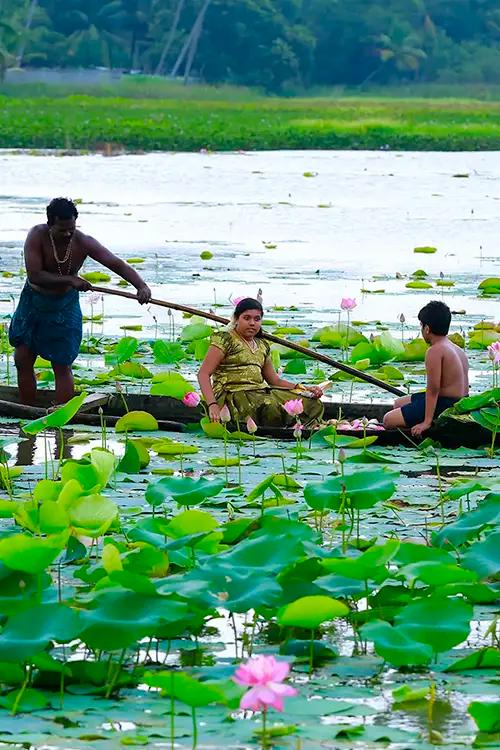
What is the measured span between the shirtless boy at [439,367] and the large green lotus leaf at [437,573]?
9.85 feet

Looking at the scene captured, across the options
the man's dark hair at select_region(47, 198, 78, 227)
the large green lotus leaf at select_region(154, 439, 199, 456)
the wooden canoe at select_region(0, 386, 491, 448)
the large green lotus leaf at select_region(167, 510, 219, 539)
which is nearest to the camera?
the large green lotus leaf at select_region(167, 510, 219, 539)

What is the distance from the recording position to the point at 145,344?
9594 millimetres

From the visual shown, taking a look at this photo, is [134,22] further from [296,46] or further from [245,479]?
[245,479]

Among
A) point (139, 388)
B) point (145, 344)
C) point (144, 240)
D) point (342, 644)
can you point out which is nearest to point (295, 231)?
point (144, 240)

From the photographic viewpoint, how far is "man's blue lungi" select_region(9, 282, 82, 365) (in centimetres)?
751

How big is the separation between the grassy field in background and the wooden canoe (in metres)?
30.5

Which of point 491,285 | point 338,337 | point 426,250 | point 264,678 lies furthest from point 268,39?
point 264,678

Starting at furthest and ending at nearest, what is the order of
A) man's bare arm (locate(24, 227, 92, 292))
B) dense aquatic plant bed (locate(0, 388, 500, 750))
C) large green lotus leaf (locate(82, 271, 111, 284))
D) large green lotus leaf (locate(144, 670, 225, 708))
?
1. large green lotus leaf (locate(82, 271, 111, 284))
2. man's bare arm (locate(24, 227, 92, 292))
3. dense aquatic plant bed (locate(0, 388, 500, 750))
4. large green lotus leaf (locate(144, 670, 225, 708))

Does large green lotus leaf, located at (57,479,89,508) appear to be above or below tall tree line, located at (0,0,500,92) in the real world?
below

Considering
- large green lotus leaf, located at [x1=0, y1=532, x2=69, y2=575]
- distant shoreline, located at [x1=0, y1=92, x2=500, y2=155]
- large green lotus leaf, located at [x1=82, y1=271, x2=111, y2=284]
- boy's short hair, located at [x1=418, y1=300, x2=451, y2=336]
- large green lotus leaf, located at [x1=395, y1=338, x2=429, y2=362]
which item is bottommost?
large green lotus leaf, located at [x1=395, y1=338, x2=429, y2=362]

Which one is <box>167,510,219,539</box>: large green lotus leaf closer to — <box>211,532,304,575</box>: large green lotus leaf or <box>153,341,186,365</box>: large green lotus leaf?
<box>211,532,304,575</box>: large green lotus leaf

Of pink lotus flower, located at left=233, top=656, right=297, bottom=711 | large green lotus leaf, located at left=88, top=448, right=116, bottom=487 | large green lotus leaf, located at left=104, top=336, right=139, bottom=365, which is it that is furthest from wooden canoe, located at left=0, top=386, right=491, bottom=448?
pink lotus flower, located at left=233, top=656, right=297, bottom=711

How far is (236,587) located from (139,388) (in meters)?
4.53

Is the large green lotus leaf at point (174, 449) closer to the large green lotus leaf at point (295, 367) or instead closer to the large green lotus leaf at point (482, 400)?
the large green lotus leaf at point (482, 400)
